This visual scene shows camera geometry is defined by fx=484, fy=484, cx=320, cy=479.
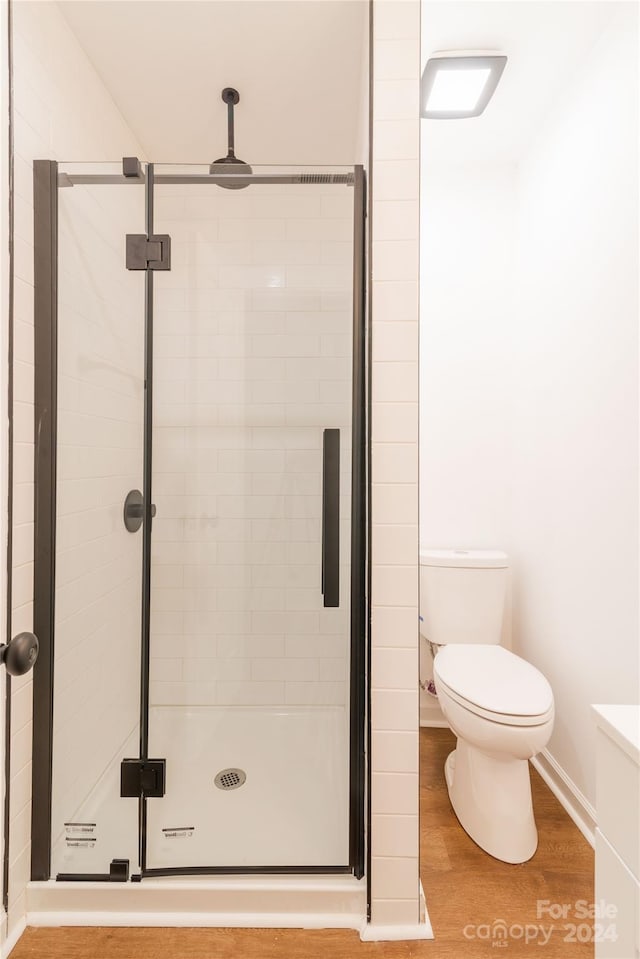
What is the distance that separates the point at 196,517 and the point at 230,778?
2.64ft

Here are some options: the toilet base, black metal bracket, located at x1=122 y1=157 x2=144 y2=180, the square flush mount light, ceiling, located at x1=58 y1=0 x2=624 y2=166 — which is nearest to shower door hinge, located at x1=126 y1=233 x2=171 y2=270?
black metal bracket, located at x1=122 y1=157 x2=144 y2=180

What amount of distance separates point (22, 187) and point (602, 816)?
174 cm

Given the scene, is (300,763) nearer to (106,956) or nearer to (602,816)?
(106,956)

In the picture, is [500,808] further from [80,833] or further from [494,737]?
[80,833]

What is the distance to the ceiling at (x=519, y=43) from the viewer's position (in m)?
1.51

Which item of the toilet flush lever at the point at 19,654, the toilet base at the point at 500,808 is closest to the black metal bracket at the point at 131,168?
the toilet flush lever at the point at 19,654

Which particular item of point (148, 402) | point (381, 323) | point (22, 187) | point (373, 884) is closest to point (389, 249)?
point (381, 323)

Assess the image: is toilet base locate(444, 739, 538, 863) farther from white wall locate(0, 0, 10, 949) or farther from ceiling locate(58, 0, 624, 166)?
ceiling locate(58, 0, 624, 166)

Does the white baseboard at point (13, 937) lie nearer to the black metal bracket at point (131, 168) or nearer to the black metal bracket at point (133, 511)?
the black metal bracket at point (133, 511)

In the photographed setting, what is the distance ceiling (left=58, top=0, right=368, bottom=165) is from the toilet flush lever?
1792 mm

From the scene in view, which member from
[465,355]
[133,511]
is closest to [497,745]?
[133,511]

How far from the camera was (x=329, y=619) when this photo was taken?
4.64 feet

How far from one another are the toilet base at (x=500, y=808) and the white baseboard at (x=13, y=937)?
1.29 meters

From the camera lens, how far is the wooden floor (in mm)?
1170
